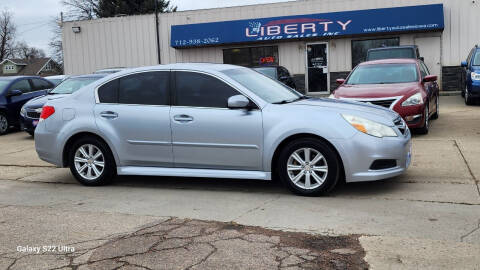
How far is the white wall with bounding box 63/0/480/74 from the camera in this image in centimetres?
2034

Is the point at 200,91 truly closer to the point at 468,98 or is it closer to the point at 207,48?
the point at 468,98

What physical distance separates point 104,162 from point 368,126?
11.1ft

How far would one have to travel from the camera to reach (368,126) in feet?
19.0

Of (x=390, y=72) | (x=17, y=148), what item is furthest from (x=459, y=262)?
(x=17, y=148)

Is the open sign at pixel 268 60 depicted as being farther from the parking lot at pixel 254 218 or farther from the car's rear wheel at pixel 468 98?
the parking lot at pixel 254 218

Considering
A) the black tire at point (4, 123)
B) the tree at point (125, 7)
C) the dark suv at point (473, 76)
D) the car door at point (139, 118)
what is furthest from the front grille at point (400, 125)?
the tree at point (125, 7)

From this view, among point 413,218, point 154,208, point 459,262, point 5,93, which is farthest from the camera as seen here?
point 5,93

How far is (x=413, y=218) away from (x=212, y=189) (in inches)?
100

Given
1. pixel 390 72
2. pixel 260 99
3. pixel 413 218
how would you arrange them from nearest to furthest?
1. pixel 413 218
2. pixel 260 99
3. pixel 390 72

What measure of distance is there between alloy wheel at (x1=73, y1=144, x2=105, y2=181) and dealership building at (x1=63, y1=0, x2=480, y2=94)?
1577cm

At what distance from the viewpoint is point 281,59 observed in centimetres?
2262

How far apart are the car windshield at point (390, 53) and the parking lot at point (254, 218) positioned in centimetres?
803

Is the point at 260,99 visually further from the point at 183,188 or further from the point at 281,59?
the point at 281,59

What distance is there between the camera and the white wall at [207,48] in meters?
20.3
